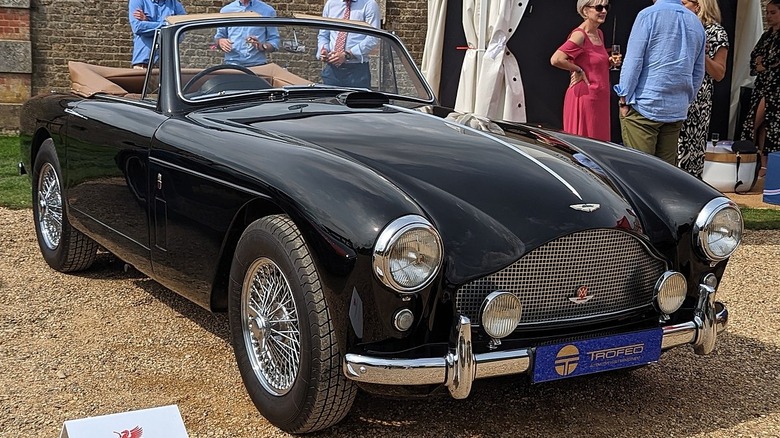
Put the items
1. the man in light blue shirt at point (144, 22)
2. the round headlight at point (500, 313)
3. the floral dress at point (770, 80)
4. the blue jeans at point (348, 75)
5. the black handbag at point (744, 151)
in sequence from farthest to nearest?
the floral dress at point (770, 80) < the black handbag at point (744, 151) < the man in light blue shirt at point (144, 22) < the blue jeans at point (348, 75) < the round headlight at point (500, 313)

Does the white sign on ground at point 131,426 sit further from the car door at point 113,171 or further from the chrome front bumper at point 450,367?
the car door at point 113,171

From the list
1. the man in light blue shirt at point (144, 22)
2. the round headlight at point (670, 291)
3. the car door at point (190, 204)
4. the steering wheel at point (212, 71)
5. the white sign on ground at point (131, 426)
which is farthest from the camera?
the man in light blue shirt at point (144, 22)

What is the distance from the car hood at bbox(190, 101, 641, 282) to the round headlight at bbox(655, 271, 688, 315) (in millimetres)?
208

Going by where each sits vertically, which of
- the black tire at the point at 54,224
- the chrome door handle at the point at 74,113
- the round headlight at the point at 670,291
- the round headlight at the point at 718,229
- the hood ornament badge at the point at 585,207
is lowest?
the black tire at the point at 54,224

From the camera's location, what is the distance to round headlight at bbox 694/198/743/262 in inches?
134

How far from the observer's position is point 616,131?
9.64m

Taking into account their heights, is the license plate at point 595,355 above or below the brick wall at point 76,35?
below

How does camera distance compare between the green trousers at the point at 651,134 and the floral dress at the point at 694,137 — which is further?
the floral dress at the point at 694,137

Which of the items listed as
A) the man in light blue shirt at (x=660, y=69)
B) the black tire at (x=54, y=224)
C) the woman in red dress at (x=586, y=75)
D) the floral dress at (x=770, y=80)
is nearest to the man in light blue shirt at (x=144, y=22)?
the black tire at (x=54, y=224)

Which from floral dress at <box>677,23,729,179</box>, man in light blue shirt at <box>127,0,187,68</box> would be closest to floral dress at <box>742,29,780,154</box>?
floral dress at <box>677,23,729,179</box>

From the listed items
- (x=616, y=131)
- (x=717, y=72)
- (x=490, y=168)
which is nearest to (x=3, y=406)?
(x=490, y=168)

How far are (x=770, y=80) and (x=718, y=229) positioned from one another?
6.97 m

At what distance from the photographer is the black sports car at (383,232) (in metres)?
2.80

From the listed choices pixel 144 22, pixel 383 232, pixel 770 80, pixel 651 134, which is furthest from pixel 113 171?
pixel 770 80
